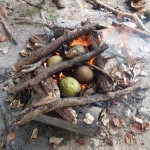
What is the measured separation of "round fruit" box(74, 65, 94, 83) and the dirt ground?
0.96m

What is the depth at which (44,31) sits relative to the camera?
22.9 feet

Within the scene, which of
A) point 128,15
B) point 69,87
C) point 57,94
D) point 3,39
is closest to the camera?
point 57,94

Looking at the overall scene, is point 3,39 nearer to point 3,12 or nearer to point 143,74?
point 3,12

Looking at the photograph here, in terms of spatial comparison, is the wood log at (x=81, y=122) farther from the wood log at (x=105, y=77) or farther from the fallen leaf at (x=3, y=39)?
the fallen leaf at (x=3, y=39)

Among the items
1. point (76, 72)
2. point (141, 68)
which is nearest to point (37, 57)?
point (76, 72)

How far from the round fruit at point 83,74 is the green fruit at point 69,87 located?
0.63 feet

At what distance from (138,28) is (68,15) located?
192cm

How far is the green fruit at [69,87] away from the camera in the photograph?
462 cm

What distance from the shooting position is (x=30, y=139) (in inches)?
189

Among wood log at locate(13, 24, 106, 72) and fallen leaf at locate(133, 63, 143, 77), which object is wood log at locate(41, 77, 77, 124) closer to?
wood log at locate(13, 24, 106, 72)

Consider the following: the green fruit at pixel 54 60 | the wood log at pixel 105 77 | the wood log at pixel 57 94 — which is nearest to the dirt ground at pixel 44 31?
the wood log at pixel 57 94

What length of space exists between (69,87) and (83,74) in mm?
383

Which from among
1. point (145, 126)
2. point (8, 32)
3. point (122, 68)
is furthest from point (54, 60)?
point (8, 32)

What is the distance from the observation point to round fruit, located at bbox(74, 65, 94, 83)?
15.9 feet
